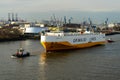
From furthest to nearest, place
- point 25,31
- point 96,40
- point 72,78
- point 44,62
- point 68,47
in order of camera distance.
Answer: point 25,31 → point 96,40 → point 68,47 → point 44,62 → point 72,78

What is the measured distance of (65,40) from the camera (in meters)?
19.8

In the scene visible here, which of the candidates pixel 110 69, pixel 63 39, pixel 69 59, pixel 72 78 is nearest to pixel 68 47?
pixel 63 39

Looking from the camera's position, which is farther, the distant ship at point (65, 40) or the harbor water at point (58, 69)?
the distant ship at point (65, 40)

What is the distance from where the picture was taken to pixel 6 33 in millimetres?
35812

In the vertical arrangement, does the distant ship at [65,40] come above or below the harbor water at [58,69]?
above

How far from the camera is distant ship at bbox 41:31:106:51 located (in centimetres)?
1883

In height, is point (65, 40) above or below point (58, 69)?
above

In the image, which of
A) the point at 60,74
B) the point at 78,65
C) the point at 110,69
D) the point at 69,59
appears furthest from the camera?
the point at 69,59

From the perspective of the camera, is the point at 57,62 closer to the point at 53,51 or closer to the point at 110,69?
the point at 110,69

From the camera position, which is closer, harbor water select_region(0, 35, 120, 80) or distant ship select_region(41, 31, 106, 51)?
harbor water select_region(0, 35, 120, 80)

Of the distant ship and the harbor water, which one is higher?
the distant ship

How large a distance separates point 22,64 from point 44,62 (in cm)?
125

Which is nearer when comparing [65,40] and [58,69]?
[58,69]

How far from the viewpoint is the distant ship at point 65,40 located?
61.8ft
